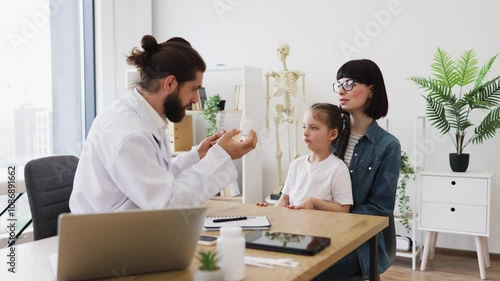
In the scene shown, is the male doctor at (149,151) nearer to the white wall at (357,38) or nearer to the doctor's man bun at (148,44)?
the doctor's man bun at (148,44)

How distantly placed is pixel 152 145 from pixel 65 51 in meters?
3.31

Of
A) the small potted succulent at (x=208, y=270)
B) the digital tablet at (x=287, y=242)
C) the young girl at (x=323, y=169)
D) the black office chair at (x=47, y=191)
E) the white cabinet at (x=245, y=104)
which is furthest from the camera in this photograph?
the white cabinet at (x=245, y=104)

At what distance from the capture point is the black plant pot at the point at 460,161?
3646mm

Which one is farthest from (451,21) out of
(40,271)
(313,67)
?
(40,271)

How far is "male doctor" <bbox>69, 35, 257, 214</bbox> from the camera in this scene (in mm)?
1535

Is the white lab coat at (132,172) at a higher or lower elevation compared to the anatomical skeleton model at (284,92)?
lower

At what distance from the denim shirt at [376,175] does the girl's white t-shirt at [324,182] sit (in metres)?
0.06

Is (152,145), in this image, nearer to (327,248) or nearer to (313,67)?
(327,248)

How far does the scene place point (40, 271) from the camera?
129 cm

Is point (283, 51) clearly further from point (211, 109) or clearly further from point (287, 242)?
point (287, 242)

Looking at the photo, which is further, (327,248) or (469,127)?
(469,127)

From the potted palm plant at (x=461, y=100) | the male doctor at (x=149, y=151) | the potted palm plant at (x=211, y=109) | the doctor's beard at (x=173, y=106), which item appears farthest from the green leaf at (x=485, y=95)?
the doctor's beard at (x=173, y=106)

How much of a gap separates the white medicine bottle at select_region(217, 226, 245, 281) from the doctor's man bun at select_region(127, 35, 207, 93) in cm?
77

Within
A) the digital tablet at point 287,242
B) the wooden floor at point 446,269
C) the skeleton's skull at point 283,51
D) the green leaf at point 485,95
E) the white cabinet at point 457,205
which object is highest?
the skeleton's skull at point 283,51
